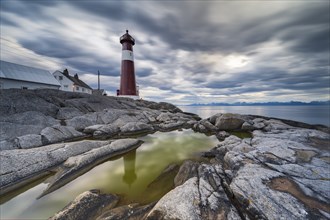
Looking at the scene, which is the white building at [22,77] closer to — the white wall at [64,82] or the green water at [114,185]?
the white wall at [64,82]

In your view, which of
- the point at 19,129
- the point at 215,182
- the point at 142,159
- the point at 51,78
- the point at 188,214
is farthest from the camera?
the point at 51,78

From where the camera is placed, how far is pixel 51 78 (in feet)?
118

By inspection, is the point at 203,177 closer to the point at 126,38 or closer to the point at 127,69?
the point at 127,69

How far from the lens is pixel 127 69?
1369 inches

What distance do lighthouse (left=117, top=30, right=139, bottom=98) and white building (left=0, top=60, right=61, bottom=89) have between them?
60.1 feet

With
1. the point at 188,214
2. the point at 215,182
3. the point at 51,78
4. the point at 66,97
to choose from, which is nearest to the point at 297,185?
the point at 215,182

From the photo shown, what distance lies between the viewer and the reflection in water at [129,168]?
7031 mm

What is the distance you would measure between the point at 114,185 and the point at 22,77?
37244 millimetres

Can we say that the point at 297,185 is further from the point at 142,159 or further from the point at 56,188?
the point at 56,188

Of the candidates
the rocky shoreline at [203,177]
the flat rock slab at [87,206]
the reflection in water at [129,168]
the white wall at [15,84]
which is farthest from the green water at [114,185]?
the white wall at [15,84]

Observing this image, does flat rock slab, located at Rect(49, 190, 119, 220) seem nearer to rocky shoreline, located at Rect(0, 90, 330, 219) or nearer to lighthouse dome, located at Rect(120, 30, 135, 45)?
rocky shoreline, located at Rect(0, 90, 330, 219)

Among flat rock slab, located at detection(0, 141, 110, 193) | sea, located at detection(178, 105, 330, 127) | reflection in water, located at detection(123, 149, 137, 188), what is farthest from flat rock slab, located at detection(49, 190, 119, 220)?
Result: sea, located at detection(178, 105, 330, 127)

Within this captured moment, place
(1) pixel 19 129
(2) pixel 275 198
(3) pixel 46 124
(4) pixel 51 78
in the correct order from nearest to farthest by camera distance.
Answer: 1. (2) pixel 275 198
2. (1) pixel 19 129
3. (3) pixel 46 124
4. (4) pixel 51 78

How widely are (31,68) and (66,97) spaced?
21.3m
